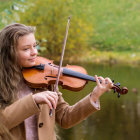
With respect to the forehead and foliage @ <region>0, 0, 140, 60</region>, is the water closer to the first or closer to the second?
foliage @ <region>0, 0, 140, 60</region>

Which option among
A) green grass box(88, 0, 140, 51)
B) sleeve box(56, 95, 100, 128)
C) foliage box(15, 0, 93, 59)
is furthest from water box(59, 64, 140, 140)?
green grass box(88, 0, 140, 51)

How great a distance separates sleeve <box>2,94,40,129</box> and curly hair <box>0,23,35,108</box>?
63mm

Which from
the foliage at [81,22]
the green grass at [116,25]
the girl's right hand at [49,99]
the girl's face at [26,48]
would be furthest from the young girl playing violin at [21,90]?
the green grass at [116,25]

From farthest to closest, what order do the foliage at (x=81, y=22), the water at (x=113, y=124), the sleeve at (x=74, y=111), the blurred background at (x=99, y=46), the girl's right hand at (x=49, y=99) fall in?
the foliage at (x=81, y=22) → the water at (x=113, y=124) → the blurred background at (x=99, y=46) → the sleeve at (x=74, y=111) → the girl's right hand at (x=49, y=99)

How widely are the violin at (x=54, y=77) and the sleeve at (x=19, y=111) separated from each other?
0.16 metres

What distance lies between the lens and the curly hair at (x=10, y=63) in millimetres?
1440

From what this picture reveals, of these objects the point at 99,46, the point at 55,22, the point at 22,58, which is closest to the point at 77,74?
the point at 22,58

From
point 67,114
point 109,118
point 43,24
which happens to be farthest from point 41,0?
point 67,114

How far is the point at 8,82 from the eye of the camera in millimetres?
1470

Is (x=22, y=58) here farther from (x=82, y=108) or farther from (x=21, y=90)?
(x=82, y=108)

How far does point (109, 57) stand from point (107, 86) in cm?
621

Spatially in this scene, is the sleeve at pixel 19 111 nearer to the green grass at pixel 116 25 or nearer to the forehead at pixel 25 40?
the forehead at pixel 25 40

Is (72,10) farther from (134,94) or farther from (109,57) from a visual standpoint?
(134,94)

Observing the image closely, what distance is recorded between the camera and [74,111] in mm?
1546
